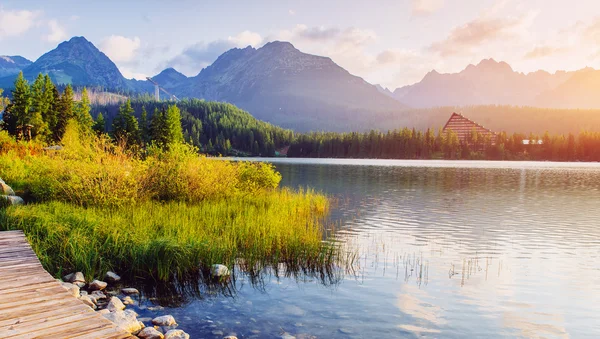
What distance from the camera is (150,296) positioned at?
11312mm

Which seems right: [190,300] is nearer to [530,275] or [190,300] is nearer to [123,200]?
[123,200]

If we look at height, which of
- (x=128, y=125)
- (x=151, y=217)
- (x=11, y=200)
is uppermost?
(x=128, y=125)

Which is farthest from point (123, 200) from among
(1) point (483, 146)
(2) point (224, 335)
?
(1) point (483, 146)

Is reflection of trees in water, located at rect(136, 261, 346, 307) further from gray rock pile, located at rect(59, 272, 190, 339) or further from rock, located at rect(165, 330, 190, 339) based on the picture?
rock, located at rect(165, 330, 190, 339)

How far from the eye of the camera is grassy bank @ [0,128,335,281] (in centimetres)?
1270

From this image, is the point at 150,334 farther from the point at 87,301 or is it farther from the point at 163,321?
the point at 87,301

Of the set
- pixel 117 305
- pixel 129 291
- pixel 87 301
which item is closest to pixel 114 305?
pixel 117 305

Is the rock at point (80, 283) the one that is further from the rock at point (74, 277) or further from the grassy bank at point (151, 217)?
the grassy bank at point (151, 217)

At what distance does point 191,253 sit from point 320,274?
448 cm

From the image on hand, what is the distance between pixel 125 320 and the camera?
858 centimetres

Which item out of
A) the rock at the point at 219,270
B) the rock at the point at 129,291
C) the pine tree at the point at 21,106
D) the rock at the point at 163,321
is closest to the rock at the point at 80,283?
the rock at the point at 129,291

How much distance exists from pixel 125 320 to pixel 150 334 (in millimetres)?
764

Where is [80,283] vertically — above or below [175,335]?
above

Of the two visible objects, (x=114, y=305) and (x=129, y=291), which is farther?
(x=129, y=291)
